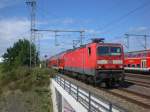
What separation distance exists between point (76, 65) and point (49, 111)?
498cm

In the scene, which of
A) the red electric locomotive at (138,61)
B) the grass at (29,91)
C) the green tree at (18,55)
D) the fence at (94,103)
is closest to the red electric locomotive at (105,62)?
the grass at (29,91)

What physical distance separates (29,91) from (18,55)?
125 feet

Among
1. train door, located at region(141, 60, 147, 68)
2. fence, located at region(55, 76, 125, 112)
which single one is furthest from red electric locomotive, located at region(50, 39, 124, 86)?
train door, located at region(141, 60, 147, 68)

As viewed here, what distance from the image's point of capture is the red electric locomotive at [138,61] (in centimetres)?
4528

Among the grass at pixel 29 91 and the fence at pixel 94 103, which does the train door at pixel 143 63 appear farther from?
the fence at pixel 94 103

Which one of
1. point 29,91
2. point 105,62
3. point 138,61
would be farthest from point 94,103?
point 138,61

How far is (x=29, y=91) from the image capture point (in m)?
46.0

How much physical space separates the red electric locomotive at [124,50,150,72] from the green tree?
21.0 metres

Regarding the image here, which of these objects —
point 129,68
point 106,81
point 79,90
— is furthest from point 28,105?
point 79,90

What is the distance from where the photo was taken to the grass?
128ft

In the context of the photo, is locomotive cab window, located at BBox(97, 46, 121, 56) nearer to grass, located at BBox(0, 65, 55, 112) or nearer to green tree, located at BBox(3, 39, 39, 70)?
grass, located at BBox(0, 65, 55, 112)

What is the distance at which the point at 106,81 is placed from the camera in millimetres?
28422

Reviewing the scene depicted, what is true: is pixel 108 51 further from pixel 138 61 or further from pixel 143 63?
pixel 138 61

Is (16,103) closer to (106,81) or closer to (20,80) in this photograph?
(20,80)
